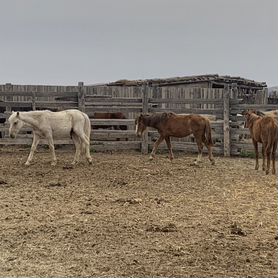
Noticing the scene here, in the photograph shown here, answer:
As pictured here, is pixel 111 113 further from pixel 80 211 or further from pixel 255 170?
pixel 80 211

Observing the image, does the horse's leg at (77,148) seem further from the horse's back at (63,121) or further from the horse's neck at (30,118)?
the horse's neck at (30,118)

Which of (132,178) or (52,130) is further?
(52,130)

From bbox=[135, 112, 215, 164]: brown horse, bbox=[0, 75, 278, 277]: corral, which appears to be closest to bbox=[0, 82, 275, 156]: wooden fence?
bbox=[0, 75, 278, 277]: corral

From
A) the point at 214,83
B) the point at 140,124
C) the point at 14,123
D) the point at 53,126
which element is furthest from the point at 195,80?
the point at 14,123

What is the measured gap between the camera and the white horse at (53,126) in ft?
34.5

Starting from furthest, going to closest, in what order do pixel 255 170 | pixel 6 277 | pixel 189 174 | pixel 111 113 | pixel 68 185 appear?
pixel 111 113, pixel 255 170, pixel 189 174, pixel 68 185, pixel 6 277

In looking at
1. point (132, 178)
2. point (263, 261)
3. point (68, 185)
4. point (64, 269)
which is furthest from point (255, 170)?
point (64, 269)

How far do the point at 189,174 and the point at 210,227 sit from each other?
4159 millimetres

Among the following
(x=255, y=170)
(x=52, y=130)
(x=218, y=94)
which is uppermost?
(x=218, y=94)

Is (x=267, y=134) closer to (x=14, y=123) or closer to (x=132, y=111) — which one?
(x=132, y=111)

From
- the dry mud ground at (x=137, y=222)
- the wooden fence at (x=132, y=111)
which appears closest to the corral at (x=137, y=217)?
the dry mud ground at (x=137, y=222)

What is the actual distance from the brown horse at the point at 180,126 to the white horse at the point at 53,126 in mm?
1695

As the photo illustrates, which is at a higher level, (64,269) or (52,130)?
(52,130)

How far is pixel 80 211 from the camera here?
19.5ft
